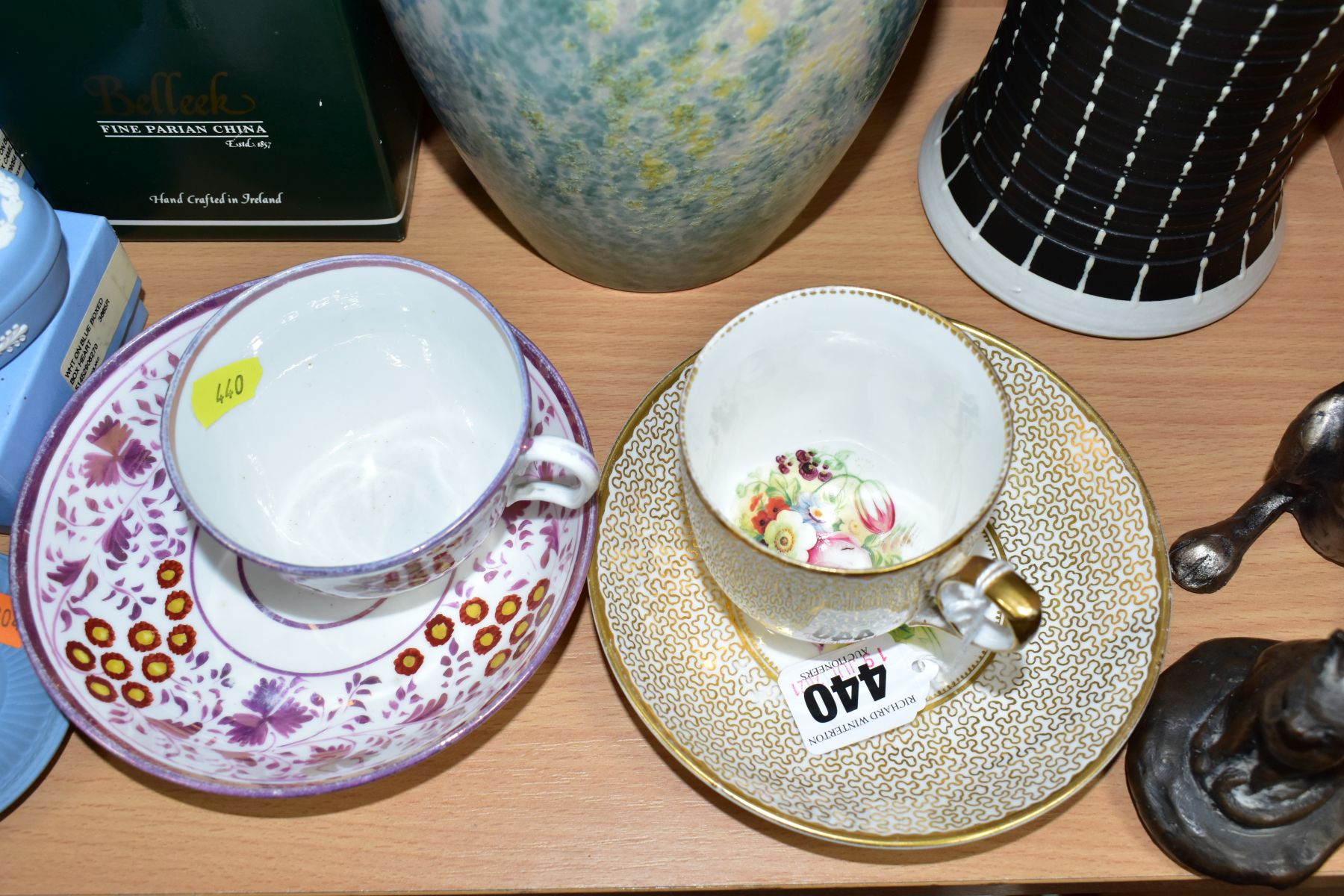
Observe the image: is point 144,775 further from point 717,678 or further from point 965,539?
point 965,539

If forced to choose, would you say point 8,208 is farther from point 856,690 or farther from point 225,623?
point 856,690

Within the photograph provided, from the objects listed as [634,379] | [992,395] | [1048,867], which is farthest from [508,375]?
[1048,867]

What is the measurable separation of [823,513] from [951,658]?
9 cm

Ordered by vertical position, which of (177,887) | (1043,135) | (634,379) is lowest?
(177,887)

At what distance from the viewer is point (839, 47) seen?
1.47 ft

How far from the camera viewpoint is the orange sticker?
53 cm

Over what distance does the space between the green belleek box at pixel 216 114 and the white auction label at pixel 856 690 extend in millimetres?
341

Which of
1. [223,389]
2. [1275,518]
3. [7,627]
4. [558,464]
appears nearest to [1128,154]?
[1275,518]

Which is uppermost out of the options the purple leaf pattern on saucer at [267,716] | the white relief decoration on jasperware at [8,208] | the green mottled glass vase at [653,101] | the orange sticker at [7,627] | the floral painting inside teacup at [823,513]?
the green mottled glass vase at [653,101]

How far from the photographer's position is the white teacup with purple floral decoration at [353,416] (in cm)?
49

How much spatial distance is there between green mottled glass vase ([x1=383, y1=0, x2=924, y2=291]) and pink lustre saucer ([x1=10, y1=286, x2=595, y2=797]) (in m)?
0.09

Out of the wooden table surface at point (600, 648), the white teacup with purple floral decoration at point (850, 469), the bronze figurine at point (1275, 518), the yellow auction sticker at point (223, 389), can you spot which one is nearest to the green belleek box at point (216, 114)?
the wooden table surface at point (600, 648)

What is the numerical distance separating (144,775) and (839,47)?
44 centimetres

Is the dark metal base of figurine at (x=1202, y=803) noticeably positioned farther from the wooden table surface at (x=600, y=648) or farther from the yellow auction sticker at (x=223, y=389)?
the yellow auction sticker at (x=223, y=389)
